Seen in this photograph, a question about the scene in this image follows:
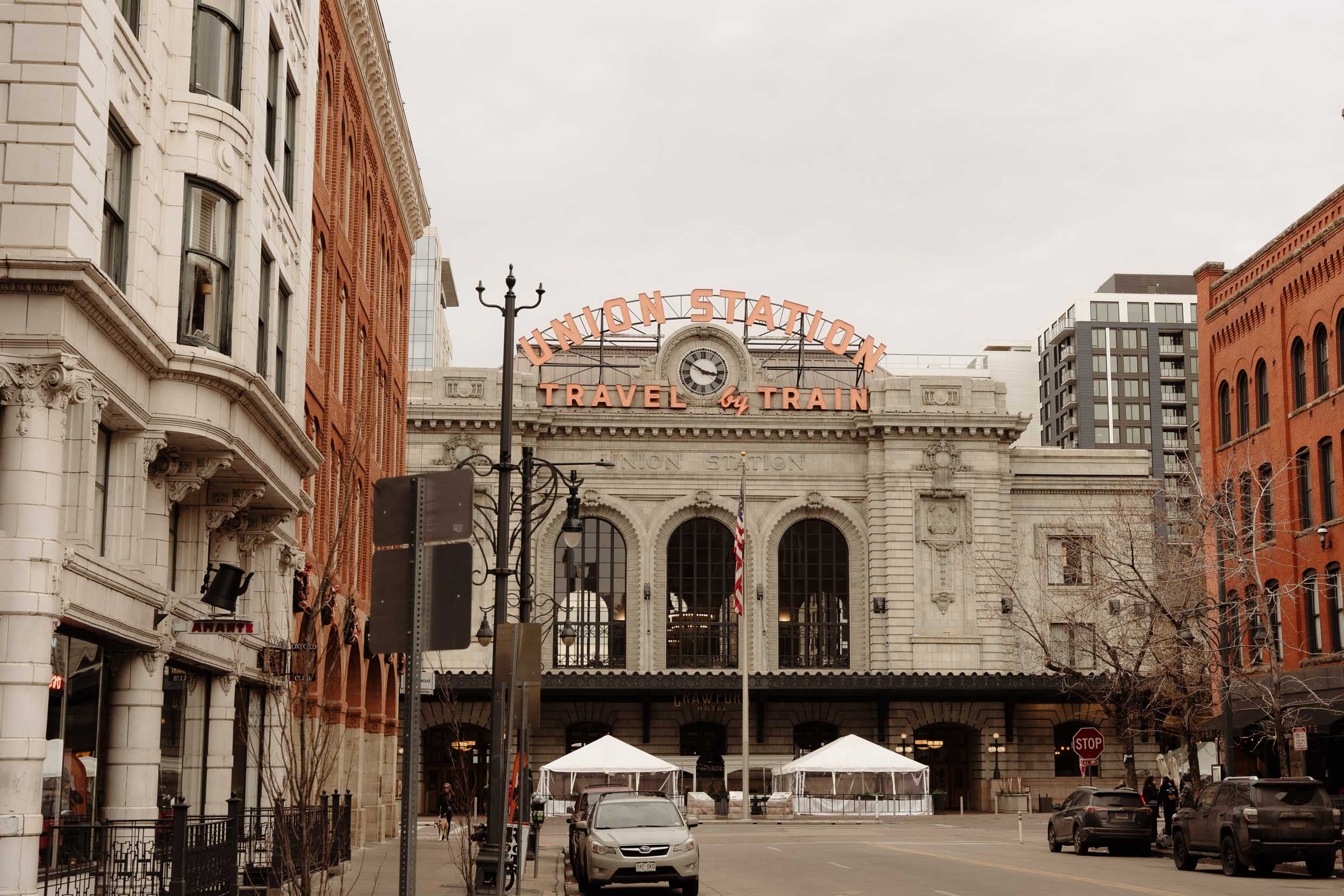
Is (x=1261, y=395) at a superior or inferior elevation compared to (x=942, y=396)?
inferior

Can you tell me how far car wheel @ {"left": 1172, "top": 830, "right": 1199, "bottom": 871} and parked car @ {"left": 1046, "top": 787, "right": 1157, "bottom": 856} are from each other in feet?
14.8

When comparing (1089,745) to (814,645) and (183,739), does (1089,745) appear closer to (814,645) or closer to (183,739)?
(183,739)

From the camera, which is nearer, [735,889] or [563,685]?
[735,889]

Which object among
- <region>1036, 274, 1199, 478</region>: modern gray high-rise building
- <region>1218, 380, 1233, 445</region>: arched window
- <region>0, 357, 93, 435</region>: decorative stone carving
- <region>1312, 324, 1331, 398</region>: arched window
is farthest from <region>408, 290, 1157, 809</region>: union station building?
<region>1036, 274, 1199, 478</region>: modern gray high-rise building

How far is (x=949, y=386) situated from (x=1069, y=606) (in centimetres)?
1200

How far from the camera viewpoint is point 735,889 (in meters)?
27.0

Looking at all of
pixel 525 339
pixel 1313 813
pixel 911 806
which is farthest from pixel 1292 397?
pixel 525 339

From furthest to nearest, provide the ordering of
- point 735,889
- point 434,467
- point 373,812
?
point 434,467 < point 373,812 < point 735,889

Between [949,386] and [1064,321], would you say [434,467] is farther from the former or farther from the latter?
[1064,321]

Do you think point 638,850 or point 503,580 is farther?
point 638,850

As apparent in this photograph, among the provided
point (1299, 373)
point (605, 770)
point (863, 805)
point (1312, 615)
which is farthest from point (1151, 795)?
point (863, 805)

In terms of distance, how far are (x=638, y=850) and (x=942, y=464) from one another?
4823 cm

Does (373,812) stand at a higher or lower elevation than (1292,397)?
lower

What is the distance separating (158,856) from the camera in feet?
60.2
